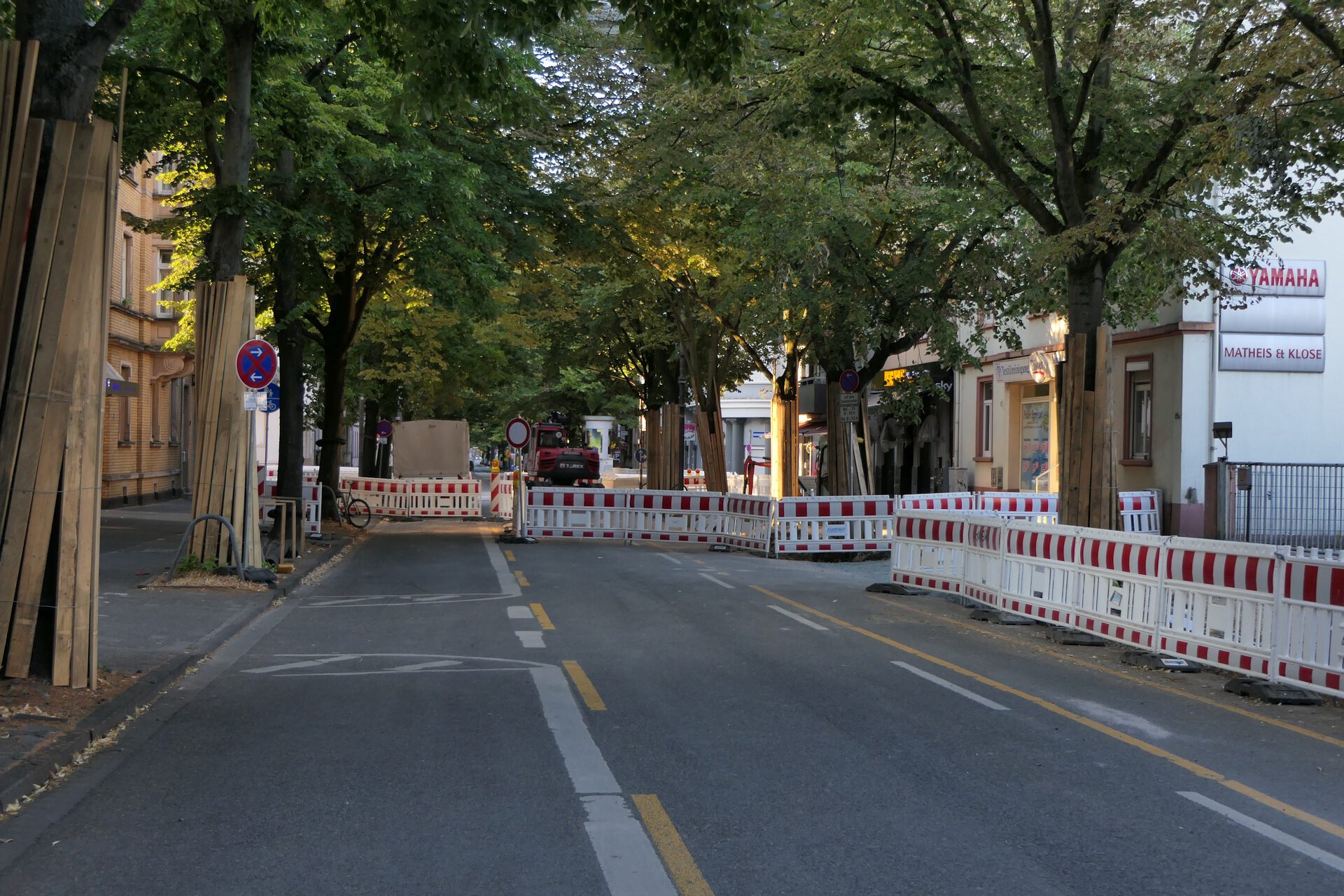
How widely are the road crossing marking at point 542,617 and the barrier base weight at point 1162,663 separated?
569 cm

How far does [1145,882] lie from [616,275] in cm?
2692

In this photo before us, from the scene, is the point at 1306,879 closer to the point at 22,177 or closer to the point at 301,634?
the point at 22,177

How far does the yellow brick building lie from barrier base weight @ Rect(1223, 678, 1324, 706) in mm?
30606

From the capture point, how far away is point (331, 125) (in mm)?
18562

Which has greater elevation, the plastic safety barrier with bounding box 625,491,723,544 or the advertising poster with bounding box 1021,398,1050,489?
the advertising poster with bounding box 1021,398,1050,489

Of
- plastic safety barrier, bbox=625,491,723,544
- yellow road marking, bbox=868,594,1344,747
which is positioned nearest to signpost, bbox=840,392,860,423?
plastic safety barrier, bbox=625,491,723,544

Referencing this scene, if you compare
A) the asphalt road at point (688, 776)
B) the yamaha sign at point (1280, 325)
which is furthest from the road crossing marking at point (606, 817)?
the yamaha sign at point (1280, 325)

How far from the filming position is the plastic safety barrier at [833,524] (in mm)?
25219

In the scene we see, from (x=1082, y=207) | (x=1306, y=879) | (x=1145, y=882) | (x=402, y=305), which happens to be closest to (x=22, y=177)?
(x=1145, y=882)

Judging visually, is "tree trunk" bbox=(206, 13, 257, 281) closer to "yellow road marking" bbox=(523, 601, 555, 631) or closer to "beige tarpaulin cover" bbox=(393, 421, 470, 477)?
"yellow road marking" bbox=(523, 601, 555, 631)

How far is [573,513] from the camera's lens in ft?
95.5

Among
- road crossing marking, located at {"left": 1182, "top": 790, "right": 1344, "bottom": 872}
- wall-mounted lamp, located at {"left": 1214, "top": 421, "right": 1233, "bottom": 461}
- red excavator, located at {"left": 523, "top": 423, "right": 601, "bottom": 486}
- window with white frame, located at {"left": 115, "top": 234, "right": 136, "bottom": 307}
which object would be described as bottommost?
road crossing marking, located at {"left": 1182, "top": 790, "right": 1344, "bottom": 872}

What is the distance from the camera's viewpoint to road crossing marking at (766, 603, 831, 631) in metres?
14.0

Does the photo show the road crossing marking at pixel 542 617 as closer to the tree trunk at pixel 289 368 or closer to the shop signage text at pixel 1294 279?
the tree trunk at pixel 289 368
